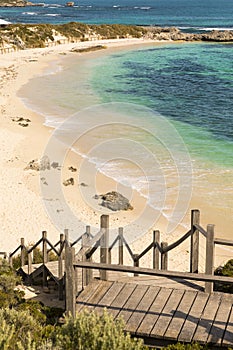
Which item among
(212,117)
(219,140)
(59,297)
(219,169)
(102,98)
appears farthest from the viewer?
(102,98)

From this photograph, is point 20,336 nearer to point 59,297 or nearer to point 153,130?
point 59,297

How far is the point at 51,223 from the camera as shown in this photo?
46.3 feet

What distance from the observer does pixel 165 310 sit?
277 inches

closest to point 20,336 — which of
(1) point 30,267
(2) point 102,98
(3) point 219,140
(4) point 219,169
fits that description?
(1) point 30,267

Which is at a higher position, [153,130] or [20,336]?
[20,336]

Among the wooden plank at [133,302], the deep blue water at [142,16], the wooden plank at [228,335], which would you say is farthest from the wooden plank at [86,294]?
the deep blue water at [142,16]

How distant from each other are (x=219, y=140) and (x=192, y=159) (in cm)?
382

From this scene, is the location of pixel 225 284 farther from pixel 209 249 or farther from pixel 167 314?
pixel 167 314

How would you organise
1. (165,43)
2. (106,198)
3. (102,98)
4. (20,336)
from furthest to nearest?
(165,43) → (102,98) → (106,198) → (20,336)

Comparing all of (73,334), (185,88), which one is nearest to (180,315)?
(73,334)

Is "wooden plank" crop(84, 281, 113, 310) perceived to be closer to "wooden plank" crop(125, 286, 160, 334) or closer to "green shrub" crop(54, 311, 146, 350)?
"wooden plank" crop(125, 286, 160, 334)

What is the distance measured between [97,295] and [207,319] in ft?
5.15

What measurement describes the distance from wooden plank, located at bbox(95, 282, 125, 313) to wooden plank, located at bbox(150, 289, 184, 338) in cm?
73

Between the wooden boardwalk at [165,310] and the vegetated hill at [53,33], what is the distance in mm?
50577
